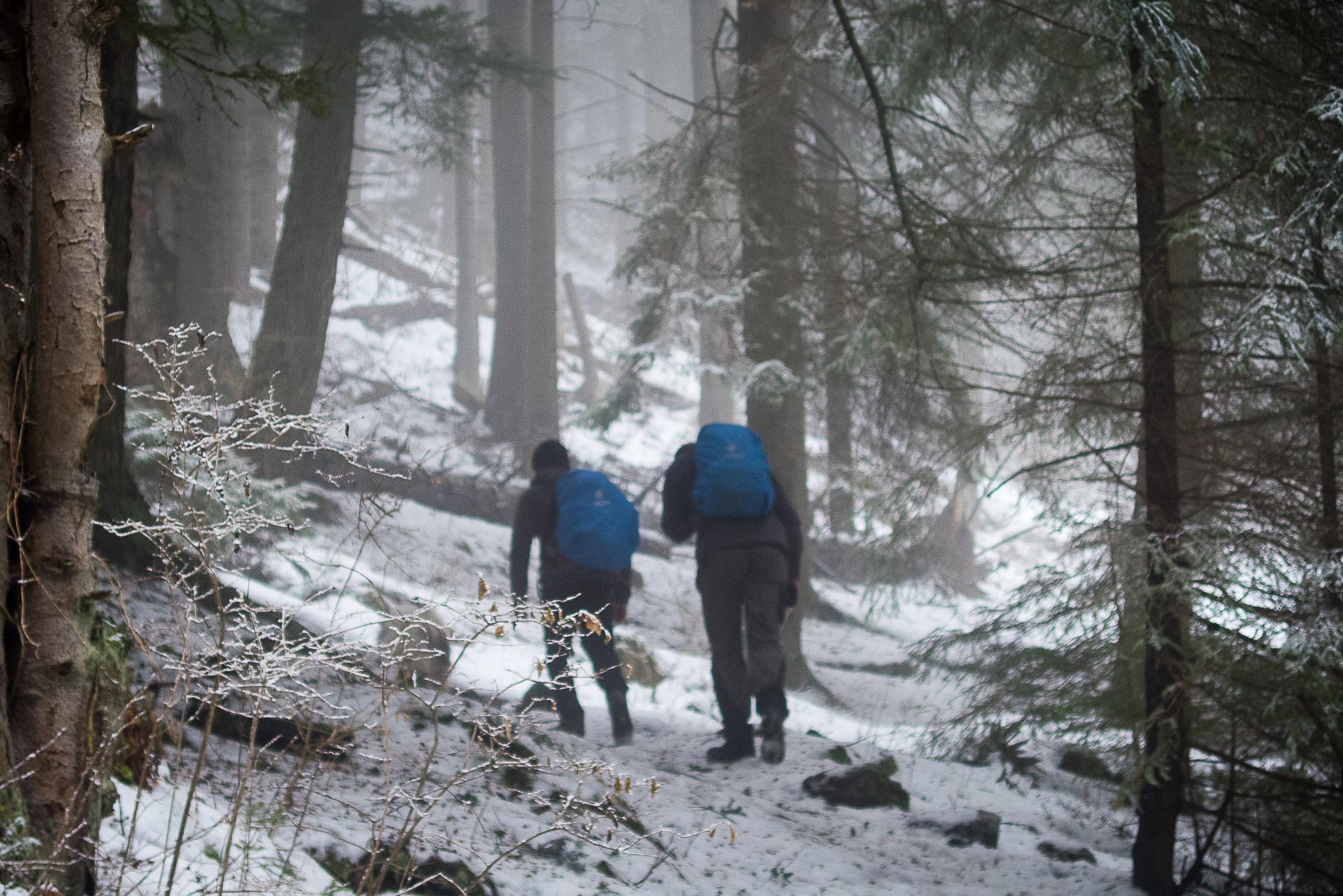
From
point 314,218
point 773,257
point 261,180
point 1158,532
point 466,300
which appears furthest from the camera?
point 466,300

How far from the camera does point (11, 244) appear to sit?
2.61m

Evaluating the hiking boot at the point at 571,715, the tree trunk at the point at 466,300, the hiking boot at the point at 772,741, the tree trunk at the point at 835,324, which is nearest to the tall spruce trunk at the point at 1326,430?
the tree trunk at the point at 835,324

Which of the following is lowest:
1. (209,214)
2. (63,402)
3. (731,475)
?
(731,475)

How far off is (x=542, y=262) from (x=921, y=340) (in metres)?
9.80

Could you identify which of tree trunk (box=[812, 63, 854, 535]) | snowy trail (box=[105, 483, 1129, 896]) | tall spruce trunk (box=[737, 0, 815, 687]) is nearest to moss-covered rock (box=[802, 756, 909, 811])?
snowy trail (box=[105, 483, 1129, 896])

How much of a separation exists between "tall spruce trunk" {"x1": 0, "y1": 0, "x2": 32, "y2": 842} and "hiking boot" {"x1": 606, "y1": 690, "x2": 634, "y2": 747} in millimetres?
3811

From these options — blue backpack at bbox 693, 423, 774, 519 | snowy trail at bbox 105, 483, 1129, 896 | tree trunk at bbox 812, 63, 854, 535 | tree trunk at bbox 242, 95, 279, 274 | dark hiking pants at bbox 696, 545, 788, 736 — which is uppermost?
tree trunk at bbox 242, 95, 279, 274

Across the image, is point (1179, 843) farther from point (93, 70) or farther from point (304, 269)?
point (304, 269)

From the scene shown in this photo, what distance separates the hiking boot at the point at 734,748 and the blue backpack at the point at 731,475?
1.34 meters

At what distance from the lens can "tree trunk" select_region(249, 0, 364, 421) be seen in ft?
31.3

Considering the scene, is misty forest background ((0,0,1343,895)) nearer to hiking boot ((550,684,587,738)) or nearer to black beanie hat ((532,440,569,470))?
black beanie hat ((532,440,569,470))

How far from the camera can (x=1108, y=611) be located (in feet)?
14.5

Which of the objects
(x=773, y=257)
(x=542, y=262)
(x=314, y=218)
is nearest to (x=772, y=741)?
(x=773, y=257)

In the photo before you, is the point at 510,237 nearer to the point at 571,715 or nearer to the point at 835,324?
the point at 835,324
